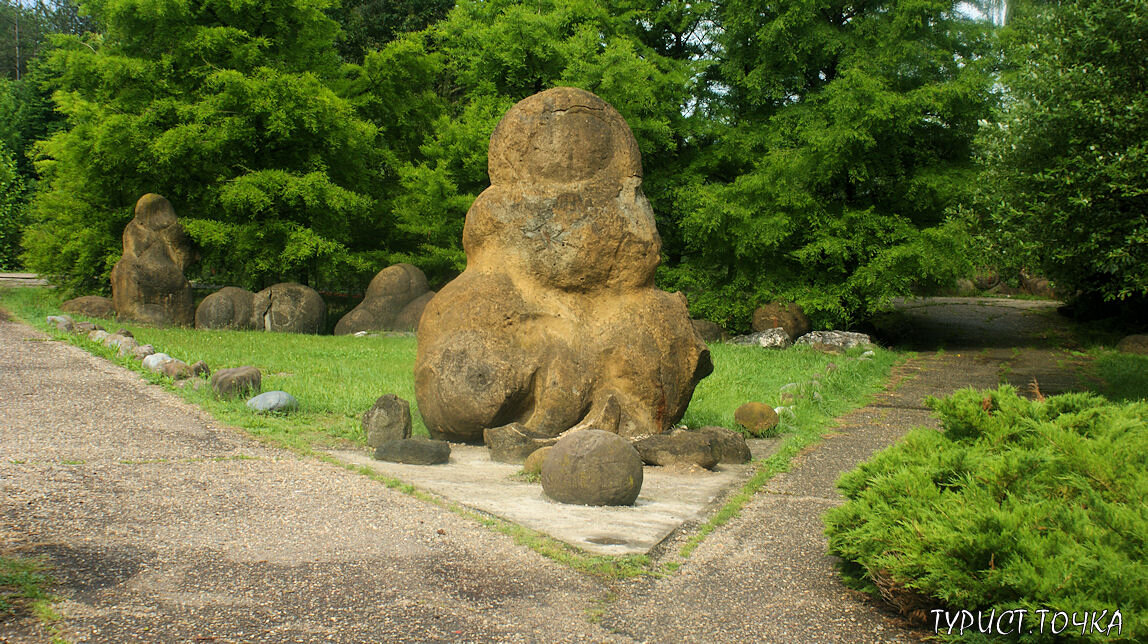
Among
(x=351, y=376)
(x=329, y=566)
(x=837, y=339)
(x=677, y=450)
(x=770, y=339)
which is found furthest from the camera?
(x=770, y=339)

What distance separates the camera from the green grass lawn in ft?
33.0

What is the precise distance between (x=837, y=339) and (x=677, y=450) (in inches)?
522

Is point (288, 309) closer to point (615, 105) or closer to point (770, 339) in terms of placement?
point (615, 105)

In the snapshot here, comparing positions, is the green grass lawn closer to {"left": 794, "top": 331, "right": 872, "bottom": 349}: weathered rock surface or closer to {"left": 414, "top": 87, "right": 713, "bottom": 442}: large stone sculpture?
{"left": 794, "top": 331, "right": 872, "bottom": 349}: weathered rock surface

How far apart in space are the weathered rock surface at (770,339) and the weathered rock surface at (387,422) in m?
13.2

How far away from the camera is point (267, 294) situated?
71.3 feet

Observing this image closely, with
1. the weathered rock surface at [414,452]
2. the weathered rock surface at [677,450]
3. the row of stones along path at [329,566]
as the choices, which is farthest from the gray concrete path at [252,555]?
the weathered rock surface at [677,450]

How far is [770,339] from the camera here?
69.8ft

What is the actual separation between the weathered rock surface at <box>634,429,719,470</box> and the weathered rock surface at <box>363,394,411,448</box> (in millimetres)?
2417

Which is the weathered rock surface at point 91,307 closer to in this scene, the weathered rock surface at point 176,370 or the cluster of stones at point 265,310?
the cluster of stones at point 265,310

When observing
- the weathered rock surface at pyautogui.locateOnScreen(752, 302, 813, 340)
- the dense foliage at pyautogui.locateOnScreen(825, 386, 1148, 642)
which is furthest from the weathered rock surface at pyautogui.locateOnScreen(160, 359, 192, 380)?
the weathered rock surface at pyautogui.locateOnScreen(752, 302, 813, 340)

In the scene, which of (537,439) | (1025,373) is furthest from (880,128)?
(537,439)

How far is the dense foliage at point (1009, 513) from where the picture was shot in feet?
13.6

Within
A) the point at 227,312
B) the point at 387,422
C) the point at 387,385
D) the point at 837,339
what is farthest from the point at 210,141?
the point at 837,339
